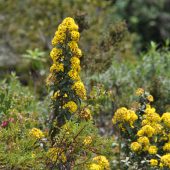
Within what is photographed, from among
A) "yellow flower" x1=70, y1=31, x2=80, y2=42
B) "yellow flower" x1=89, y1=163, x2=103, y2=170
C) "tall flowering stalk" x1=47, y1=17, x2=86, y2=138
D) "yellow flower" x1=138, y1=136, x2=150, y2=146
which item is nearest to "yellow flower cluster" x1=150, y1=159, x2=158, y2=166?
"yellow flower" x1=138, y1=136, x2=150, y2=146

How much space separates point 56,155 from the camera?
400 centimetres

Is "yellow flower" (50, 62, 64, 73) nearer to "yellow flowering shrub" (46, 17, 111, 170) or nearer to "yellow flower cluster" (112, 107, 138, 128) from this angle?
"yellow flowering shrub" (46, 17, 111, 170)

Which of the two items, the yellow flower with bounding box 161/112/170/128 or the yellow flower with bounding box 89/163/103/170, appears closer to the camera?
the yellow flower with bounding box 89/163/103/170

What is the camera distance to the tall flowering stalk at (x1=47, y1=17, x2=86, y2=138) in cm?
419

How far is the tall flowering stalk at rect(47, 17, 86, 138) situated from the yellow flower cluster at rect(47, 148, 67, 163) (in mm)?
280

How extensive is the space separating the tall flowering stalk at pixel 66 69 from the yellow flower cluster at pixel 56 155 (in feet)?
0.92

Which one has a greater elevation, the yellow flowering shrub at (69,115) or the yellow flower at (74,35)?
the yellow flower at (74,35)

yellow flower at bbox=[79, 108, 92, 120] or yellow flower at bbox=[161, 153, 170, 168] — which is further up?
yellow flower at bbox=[79, 108, 92, 120]

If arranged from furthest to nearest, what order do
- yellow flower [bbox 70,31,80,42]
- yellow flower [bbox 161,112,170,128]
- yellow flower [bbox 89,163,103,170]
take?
yellow flower [bbox 161,112,170,128] < yellow flower [bbox 70,31,80,42] < yellow flower [bbox 89,163,103,170]

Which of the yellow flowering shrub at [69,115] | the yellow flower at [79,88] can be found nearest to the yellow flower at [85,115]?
the yellow flowering shrub at [69,115]

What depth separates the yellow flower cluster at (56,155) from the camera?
13.1ft

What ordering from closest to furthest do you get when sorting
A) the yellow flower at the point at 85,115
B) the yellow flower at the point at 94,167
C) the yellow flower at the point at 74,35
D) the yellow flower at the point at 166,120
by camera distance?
1. the yellow flower at the point at 94,167
2. the yellow flower at the point at 74,35
3. the yellow flower at the point at 85,115
4. the yellow flower at the point at 166,120

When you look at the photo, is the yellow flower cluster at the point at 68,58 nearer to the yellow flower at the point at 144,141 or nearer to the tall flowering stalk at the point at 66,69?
the tall flowering stalk at the point at 66,69

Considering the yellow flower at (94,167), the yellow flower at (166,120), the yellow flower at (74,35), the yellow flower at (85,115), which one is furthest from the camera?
the yellow flower at (166,120)
